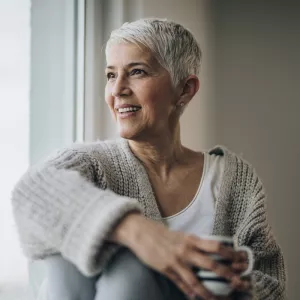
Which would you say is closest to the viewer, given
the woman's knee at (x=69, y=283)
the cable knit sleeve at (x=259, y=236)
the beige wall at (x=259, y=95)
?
the woman's knee at (x=69, y=283)

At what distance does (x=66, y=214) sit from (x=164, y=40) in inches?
16.5

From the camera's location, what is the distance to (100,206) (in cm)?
63

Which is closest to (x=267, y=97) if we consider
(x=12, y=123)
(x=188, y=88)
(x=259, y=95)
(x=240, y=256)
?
(x=259, y=95)

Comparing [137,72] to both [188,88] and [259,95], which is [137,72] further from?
[259,95]

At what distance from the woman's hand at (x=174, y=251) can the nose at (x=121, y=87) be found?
343 mm

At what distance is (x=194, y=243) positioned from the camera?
0.61 meters

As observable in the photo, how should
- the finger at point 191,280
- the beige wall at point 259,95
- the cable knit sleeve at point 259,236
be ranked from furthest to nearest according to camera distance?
the beige wall at point 259,95, the cable knit sleeve at point 259,236, the finger at point 191,280

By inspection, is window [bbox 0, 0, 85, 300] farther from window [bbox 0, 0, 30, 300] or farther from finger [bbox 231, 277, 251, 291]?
finger [bbox 231, 277, 251, 291]

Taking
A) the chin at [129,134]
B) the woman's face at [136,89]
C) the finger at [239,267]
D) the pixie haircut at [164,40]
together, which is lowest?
the finger at [239,267]

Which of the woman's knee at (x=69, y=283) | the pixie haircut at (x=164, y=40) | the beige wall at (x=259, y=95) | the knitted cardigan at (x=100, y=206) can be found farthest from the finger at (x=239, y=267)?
the beige wall at (x=259, y=95)

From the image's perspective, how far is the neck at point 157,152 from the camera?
0.96 meters

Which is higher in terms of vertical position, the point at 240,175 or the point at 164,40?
the point at 164,40

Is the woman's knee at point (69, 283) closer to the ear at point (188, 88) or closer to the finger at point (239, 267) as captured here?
the finger at point (239, 267)

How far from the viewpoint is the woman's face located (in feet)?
2.98
